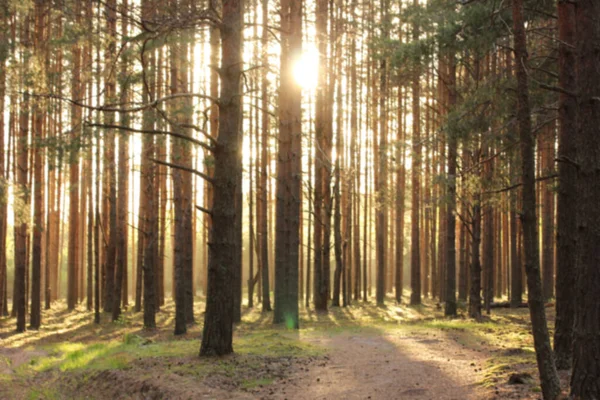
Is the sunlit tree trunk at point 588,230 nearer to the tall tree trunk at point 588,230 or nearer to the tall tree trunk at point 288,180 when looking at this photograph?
the tall tree trunk at point 588,230

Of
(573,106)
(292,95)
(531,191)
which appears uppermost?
(292,95)

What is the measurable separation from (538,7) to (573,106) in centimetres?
524

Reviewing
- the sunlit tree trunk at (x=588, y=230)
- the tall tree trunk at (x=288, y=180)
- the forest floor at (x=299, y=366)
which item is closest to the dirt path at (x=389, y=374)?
the forest floor at (x=299, y=366)

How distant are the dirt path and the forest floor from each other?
16mm

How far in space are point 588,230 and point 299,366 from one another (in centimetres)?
547

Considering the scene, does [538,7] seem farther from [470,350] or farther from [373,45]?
[470,350]

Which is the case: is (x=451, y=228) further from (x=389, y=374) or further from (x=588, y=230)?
(x=588, y=230)

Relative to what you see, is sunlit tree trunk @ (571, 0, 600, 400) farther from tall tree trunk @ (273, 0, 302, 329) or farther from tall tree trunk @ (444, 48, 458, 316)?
tall tree trunk @ (444, 48, 458, 316)

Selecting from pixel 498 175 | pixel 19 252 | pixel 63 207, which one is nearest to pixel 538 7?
pixel 498 175

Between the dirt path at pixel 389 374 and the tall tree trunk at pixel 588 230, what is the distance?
58.6 inches

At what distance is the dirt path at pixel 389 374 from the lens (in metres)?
8.41

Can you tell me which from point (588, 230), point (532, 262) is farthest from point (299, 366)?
Result: point (588, 230)

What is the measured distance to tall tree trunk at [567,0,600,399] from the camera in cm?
677

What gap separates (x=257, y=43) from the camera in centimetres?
2569
